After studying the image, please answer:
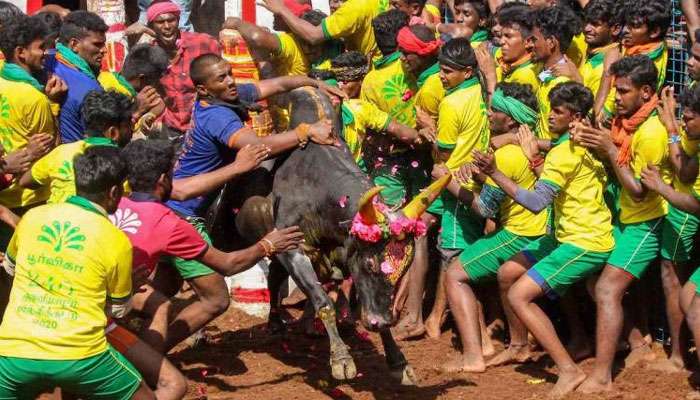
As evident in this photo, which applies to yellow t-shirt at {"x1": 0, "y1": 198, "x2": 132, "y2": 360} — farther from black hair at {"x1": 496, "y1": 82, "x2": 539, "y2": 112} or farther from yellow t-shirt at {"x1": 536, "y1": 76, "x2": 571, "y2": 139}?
yellow t-shirt at {"x1": 536, "y1": 76, "x2": 571, "y2": 139}

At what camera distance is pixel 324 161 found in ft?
31.8

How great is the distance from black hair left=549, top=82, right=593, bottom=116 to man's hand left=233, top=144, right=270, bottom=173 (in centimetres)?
220

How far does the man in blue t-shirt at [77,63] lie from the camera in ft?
33.8

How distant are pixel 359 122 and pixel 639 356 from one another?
3000mm

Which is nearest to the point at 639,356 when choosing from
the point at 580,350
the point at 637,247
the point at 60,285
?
the point at 580,350

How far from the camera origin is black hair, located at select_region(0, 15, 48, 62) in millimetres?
9719

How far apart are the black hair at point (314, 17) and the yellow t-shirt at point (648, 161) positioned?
3759 mm

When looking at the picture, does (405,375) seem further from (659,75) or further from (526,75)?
(659,75)

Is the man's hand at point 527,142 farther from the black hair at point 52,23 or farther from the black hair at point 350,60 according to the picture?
the black hair at point 52,23

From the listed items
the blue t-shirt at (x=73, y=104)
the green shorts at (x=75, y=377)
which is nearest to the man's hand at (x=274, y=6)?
the blue t-shirt at (x=73, y=104)

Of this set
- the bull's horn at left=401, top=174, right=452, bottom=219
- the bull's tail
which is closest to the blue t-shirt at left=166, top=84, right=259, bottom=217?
the bull's tail

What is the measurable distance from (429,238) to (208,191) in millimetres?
3000

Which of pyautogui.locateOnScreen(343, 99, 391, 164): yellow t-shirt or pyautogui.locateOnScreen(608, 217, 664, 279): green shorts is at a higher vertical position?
pyautogui.locateOnScreen(343, 99, 391, 164): yellow t-shirt

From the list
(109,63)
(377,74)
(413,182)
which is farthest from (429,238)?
(109,63)
